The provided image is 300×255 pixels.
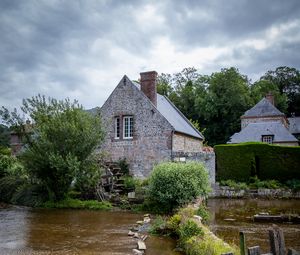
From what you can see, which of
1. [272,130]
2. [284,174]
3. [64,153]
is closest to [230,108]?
[272,130]

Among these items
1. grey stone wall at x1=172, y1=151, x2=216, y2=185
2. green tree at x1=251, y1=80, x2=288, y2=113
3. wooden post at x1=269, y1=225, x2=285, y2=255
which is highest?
green tree at x1=251, y1=80, x2=288, y2=113

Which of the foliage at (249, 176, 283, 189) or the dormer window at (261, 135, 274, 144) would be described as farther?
the dormer window at (261, 135, 274, 144)

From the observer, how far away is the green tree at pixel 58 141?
675 inches

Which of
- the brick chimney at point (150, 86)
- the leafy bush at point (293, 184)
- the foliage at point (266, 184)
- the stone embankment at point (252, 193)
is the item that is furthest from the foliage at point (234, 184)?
the brick chimney at point (150, 86)

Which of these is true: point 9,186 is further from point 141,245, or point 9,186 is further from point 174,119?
point 141,245

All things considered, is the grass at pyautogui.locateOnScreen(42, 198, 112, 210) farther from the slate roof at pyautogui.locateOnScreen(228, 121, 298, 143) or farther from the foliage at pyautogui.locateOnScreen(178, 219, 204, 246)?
the slate roof at pyautogui.locateOnScreen(228, 121, 298, 143)

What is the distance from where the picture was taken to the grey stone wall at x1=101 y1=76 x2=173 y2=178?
2230cm

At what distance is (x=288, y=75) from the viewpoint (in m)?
68.5

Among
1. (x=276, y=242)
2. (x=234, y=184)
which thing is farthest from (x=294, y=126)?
(x=276, y=242)

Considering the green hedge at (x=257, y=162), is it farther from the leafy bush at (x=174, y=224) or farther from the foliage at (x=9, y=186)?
the leafy bush at (x=174, y=224)

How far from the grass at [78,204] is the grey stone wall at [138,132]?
5.24 m

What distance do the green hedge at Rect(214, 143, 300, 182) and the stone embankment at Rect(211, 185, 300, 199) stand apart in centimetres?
200

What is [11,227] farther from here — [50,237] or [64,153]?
[64,153]

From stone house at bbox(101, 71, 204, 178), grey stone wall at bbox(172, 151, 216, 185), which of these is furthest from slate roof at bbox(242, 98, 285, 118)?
grey stone wall at bbox(172, 151, 216, 185)
